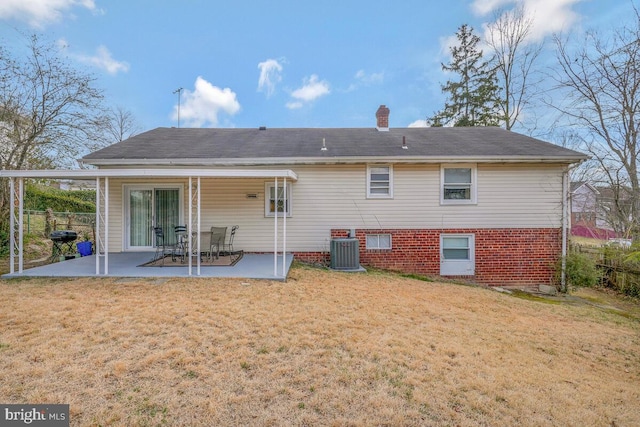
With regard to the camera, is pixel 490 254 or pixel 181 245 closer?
pixel 181 245

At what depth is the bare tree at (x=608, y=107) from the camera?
8.77 meters

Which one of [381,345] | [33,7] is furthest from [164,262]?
[33,7]

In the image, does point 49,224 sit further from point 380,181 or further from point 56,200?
point 380,181

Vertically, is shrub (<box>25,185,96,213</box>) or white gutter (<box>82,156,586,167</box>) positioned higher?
white gutter (<box>82,156,586,167</box>)

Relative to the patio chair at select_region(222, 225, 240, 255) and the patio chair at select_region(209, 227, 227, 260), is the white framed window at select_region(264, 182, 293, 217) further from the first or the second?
the patio chair at select_region(209, 227, 227, 260)

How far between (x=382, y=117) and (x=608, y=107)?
7225 millimetres

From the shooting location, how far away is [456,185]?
8781 mm

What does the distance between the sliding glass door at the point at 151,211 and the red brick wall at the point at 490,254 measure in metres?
4.28

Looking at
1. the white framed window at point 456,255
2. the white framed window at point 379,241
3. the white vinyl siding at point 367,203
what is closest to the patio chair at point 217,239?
the white vinyl siding at point 367,203

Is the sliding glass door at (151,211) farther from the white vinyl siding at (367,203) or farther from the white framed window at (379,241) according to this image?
the white framed window at (379,241)

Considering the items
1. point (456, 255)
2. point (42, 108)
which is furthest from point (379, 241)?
point (42, 108)

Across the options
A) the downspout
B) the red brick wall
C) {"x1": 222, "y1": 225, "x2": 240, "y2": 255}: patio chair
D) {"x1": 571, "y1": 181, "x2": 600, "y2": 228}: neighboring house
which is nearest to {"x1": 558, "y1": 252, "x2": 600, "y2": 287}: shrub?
the downspout

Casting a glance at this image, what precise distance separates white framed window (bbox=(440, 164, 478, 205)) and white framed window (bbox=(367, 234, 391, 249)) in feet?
6.49

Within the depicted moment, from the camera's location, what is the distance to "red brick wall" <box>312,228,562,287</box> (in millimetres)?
8641
